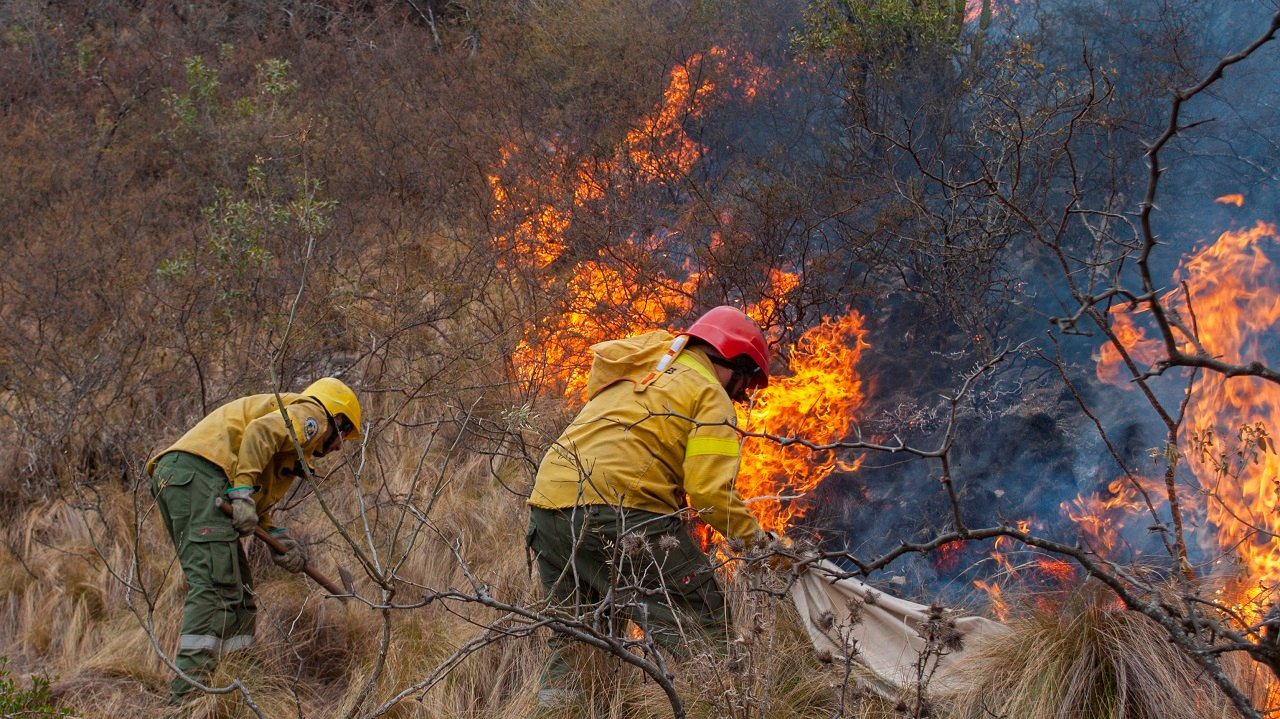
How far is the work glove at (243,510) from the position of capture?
503 centimetres

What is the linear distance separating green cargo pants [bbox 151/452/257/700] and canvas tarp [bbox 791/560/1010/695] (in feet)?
8.54

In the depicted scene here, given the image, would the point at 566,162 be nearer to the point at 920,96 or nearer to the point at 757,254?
the point at 757,254

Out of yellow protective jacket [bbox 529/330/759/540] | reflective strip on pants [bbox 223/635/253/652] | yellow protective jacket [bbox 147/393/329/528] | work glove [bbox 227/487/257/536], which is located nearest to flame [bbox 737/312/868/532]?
yellow protective jacket [bbox 529/330/759/540]

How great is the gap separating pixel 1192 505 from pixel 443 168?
259 inches

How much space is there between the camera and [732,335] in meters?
4.44

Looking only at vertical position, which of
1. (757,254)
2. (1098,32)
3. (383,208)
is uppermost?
(1098,32)

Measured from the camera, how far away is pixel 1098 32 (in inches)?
268

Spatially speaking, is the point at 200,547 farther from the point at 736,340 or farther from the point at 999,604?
the point at 999,604

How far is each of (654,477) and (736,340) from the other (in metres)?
0.66

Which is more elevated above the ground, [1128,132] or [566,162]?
[1128,132]

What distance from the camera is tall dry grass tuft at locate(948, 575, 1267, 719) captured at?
3.28m

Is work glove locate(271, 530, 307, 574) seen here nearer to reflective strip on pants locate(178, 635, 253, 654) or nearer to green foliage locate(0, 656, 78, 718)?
reflective strip on pants locate(178, 635, 253, 654)

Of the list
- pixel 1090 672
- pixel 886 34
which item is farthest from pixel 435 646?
pixel 886 34

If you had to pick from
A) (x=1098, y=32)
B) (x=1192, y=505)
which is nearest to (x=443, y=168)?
(x=1098, y=32)
